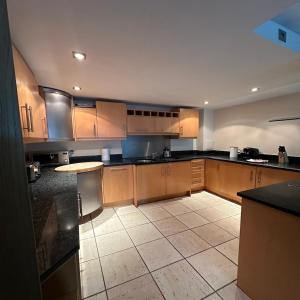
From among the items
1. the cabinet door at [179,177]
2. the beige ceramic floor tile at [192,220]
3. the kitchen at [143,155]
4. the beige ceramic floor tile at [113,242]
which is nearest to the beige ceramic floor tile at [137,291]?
the kitchen at [143,155]

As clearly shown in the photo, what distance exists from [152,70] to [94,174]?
1.78m

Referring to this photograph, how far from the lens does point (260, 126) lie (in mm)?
3340

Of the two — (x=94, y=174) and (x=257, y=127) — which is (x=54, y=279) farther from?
(x=257, y=127)

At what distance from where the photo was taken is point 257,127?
11.1ft

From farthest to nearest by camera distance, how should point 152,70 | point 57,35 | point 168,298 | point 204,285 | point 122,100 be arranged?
point 122,100
point 152,70
point 204,285
point 168,298
point 57,35

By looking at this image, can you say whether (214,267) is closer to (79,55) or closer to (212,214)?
(212,214)

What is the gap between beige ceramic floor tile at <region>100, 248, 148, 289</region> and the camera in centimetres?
152

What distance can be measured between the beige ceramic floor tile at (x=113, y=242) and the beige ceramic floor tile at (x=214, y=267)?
78 centimetres

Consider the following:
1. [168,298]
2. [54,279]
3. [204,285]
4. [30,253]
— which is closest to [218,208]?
[204,285]

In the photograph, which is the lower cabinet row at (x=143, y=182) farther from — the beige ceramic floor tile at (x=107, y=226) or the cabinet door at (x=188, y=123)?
the cabinet door at (x=188, y=123)

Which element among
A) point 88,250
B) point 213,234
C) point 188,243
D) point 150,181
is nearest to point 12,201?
point 88,250

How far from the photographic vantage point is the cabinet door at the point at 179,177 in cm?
332

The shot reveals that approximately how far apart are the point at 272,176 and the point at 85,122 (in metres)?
3.23

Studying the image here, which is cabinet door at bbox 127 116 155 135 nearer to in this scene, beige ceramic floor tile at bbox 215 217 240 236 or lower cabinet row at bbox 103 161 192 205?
lower cabinet row at bbox 103 161 192 205
